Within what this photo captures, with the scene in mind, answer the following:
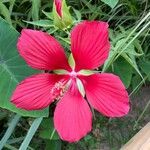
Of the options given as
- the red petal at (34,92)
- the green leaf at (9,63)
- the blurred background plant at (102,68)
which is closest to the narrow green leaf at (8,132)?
the blurred background plant at (102,68)

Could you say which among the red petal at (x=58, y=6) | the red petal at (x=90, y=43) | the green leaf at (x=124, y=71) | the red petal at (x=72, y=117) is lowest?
the green leaf at (x=124, y=71)

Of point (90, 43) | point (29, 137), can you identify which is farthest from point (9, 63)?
point (90, 43)

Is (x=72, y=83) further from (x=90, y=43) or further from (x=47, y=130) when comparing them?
(x=47, y=130)

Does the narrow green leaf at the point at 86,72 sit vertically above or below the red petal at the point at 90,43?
below

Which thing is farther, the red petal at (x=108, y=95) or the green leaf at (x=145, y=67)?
the green leaf at (x=145, y=67)

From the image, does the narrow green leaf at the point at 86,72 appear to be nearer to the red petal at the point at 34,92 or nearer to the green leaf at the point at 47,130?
the red petal at the point at 34,92

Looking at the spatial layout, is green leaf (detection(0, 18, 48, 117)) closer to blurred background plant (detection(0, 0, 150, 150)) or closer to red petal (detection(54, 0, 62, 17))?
blurred background plant (detection(0, 0, 150, 150))
